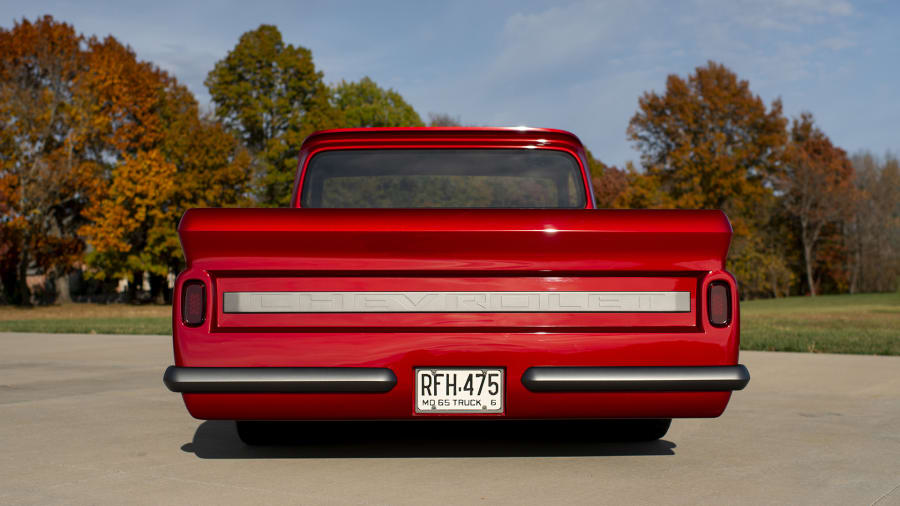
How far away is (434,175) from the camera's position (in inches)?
219

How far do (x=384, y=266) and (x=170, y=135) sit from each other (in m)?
36.7

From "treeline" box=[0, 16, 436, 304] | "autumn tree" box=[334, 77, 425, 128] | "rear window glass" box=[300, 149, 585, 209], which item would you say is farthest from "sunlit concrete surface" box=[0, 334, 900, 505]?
"autumn tree" box=[334, 77, 425, 128]

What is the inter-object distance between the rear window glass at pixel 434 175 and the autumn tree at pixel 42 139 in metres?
30.2

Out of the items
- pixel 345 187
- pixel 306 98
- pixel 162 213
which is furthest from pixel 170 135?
pixel 345 187

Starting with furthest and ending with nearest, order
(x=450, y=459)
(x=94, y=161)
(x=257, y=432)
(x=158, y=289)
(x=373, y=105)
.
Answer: (x=373, y=105), (x=158, y=289), (x=94, y=161), (x=257, y=432), (x=450, y=459)

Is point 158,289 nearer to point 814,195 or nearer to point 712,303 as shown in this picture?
point 814,195

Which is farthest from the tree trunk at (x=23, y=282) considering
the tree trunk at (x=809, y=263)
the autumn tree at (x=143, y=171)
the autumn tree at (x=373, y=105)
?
the tree trunk at (x=809, y=263)

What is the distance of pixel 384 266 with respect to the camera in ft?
13.3

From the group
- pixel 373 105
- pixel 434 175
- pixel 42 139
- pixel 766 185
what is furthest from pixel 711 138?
pixel 434 175

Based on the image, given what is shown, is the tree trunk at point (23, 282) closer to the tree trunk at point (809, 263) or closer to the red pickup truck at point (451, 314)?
the red pickup truck at point (451, 314)

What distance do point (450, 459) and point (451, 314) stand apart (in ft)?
3.65

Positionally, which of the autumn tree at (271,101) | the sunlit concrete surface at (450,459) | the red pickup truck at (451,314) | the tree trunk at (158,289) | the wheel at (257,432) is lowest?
the tree trunk at (158,289)

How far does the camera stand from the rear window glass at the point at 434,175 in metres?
5.52

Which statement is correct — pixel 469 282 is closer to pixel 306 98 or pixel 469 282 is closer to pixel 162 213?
pixel 162 213
